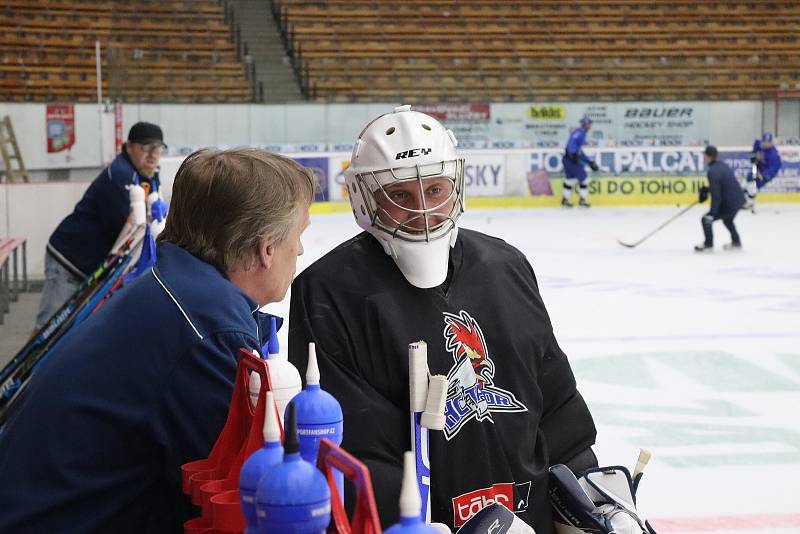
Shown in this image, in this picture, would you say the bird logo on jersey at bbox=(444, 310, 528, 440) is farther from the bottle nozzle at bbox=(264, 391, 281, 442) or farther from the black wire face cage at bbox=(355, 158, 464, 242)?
the bottle nozzle at bbox=(264, 391, 281, 442)

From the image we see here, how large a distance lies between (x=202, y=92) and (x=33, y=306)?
1080cm

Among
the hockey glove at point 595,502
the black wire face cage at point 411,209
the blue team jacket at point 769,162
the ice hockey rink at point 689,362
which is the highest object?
the black wire face cage at point 411,209

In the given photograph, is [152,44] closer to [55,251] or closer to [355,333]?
[55,251]

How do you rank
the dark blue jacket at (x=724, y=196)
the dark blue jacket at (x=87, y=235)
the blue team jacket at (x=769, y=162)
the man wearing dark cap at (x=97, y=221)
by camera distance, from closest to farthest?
the man wearing dark cap at (x=97, y=221)
the dark blue jacket at (x=87, y=235)
the dark blue jacket at (x=724, y=196)
the blue team jacket at (x=769, y=162)

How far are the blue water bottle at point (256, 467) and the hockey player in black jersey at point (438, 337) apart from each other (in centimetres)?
68

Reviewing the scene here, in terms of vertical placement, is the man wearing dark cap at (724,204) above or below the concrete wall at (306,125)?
below

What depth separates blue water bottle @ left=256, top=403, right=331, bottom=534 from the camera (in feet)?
3.07

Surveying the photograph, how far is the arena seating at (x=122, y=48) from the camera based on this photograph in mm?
16703

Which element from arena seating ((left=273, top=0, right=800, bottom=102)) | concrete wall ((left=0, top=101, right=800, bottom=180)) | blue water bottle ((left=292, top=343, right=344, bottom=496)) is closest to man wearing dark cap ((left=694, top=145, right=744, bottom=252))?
concrete wall ((left=0, top=101, right=800, bottom=180))

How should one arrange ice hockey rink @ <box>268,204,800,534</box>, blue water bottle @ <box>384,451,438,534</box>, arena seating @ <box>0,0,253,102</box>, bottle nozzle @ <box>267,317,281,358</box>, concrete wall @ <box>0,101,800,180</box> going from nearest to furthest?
blue water bottle @ <box>384,451,438,534</box> < bottle nozzle @ <box>267,317,281,358</box> < ice hockey rink @ <box>268,204,800,534</box> < concrete wall @ <box>0,101,800,180</box> < arena seating @ <box>0,0,253,102</box>

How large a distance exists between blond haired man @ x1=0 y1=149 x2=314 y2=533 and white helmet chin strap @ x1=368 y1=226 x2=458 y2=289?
383mm

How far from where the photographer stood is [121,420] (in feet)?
4.75

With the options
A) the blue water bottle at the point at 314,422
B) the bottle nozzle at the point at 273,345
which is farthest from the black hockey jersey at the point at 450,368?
the blue water bottle at the point at 314,422

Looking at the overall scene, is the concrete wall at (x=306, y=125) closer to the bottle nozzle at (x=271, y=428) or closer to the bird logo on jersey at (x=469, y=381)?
the bird logo on jersey at (x=469, y=381)
